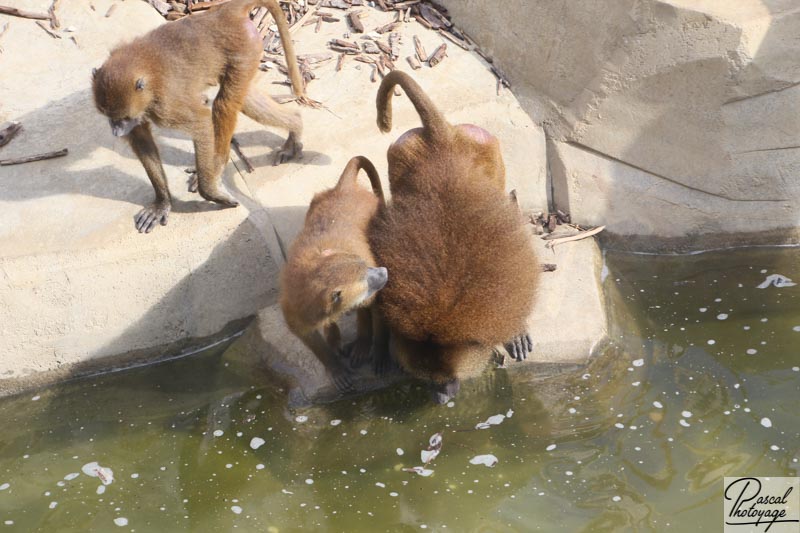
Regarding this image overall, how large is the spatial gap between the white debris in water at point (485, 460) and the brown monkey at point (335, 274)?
117 centimetres

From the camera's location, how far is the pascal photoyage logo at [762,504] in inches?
226

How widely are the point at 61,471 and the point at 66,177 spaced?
9.17ft

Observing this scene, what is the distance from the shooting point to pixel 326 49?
9.74 m

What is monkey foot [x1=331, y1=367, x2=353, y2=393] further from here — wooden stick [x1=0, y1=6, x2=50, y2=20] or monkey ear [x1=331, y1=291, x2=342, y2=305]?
wooden stick [x1=0, y1=6, x2=50, y2=20]

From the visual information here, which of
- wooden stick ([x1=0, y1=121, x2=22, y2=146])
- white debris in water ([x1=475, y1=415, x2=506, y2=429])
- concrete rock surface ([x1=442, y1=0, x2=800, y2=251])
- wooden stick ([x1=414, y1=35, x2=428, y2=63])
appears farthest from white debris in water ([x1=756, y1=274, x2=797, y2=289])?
wooden stick ([x1=0, y1=121, x2=22, y2=146])

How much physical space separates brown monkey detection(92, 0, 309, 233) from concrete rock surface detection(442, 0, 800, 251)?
3091 mm

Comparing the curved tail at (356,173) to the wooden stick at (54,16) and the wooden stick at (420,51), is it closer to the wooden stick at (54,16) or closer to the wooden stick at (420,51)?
the wooden stick at (420,51)

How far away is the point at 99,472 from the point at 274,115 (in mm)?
3519

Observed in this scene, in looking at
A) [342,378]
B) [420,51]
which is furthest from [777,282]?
[420,51]

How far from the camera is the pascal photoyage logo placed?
5.73 metres

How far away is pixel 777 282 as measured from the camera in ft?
26.0

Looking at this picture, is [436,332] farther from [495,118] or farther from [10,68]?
[10,68]

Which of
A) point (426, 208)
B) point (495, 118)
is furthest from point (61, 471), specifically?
point (495, 118)

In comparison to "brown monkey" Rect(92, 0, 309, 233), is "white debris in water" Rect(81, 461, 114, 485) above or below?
below
